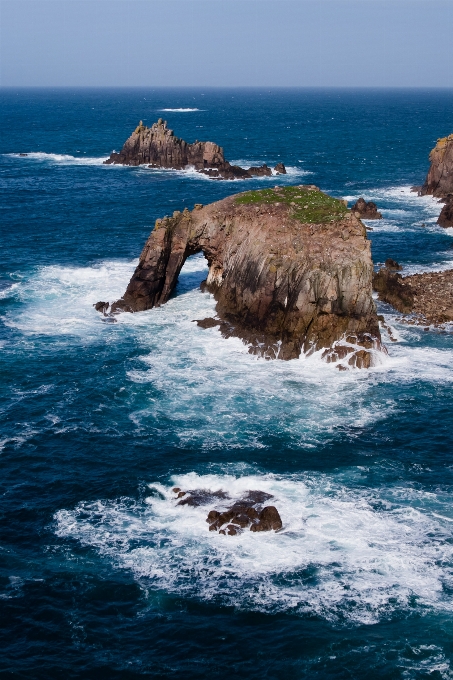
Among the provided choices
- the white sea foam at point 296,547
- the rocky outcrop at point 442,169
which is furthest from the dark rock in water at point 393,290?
the rocky outcrop at point 442,169

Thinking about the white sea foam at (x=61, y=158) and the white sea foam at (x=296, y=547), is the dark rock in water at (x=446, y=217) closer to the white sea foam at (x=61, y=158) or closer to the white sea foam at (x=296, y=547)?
the white sea foam at (x=296, y=547)

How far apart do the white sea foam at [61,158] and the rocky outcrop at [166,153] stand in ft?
13.9

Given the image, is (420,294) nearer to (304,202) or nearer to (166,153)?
(304,202)

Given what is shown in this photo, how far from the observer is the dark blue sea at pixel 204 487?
29281 millimetres

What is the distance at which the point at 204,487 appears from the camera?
129ft

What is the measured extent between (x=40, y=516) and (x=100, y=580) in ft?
19.6

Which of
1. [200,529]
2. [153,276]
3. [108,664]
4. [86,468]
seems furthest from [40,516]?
[153,276]

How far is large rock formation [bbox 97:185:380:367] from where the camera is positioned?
54312 mm

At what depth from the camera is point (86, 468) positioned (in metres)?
41.1

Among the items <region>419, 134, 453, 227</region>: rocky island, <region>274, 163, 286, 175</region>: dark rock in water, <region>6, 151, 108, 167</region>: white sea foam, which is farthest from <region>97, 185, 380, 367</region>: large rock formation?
<region>6, 151, 108, 167</region>: white sea foam

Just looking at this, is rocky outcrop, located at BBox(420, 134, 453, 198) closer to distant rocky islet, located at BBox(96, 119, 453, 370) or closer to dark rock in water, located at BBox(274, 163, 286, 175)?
dark rock in water, located at BBox(274, 163, 286, 175)

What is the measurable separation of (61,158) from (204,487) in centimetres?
13014

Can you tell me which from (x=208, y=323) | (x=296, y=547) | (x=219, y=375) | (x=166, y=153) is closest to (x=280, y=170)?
(x=166, y=153)

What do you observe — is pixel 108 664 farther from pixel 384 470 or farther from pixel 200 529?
pixel 384 470
